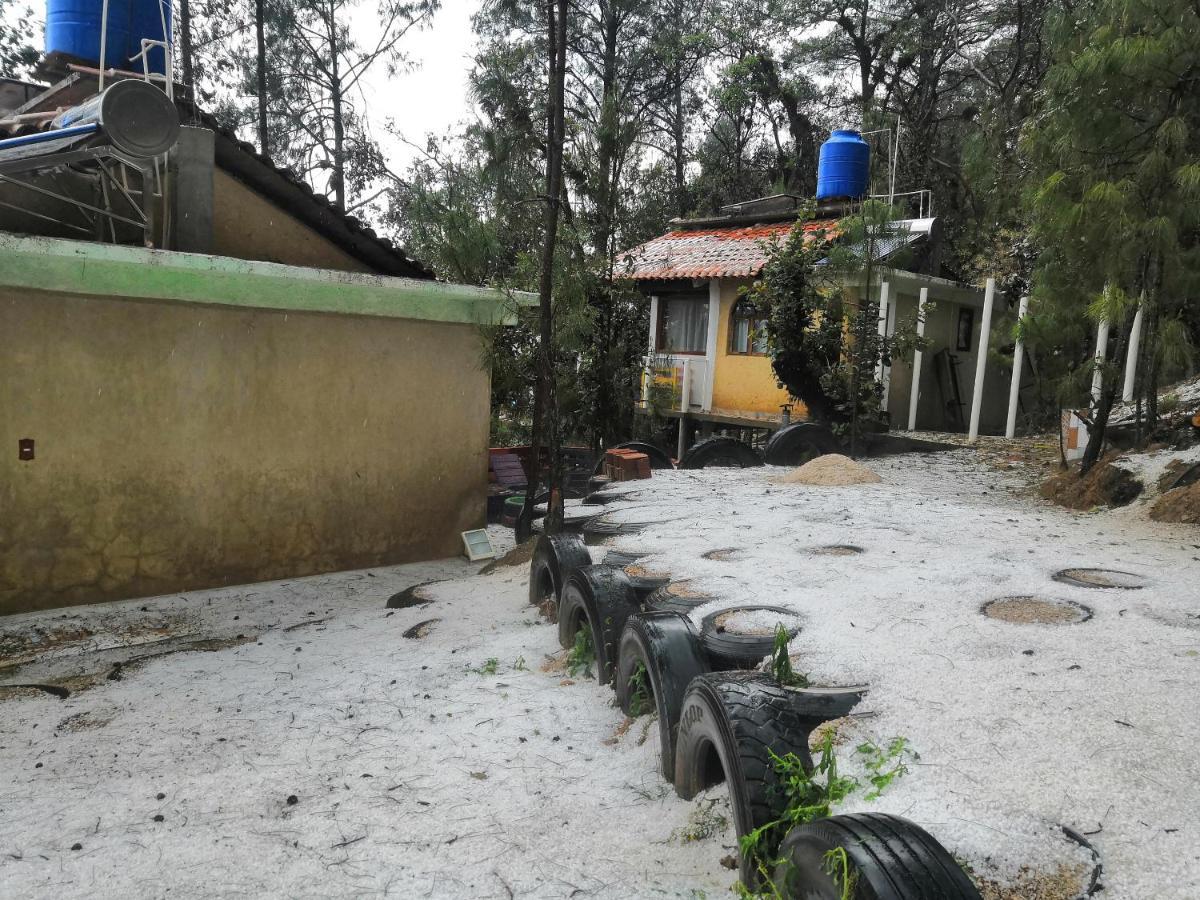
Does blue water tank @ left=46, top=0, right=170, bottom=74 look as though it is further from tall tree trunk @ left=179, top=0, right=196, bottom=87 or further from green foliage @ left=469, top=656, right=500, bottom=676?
tall tree trunk @ left=179, top=0, right=196, bottom=87

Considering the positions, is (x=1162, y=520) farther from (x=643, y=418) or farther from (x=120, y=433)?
(x=643, y=418)

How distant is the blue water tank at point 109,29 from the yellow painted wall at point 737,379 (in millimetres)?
9905

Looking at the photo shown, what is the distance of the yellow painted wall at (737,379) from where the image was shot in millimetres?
15477

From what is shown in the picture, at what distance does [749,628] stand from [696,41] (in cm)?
2090

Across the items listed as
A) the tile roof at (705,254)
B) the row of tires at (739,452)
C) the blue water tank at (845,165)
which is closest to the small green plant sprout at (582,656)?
the row of tires at (739,452)

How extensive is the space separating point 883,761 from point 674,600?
6.73ft

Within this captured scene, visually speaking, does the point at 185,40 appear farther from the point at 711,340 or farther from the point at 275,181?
the point at 275,181

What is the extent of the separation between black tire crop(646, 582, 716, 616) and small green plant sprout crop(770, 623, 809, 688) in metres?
0.91

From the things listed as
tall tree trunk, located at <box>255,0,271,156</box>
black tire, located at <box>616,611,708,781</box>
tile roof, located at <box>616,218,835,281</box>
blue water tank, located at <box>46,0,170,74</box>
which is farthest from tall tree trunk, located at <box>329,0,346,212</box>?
black tire, located at <box>616,611,708,781</box>

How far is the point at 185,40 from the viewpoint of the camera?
18312 mm

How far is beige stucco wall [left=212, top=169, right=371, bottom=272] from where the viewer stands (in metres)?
7.84

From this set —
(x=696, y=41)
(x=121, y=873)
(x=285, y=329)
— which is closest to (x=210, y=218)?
(x=285, y=329)

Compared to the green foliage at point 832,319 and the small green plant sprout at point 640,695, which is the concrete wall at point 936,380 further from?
the small green plant sprout at point 640,695

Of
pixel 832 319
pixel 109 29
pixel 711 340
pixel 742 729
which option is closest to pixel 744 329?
pixel 711 340
